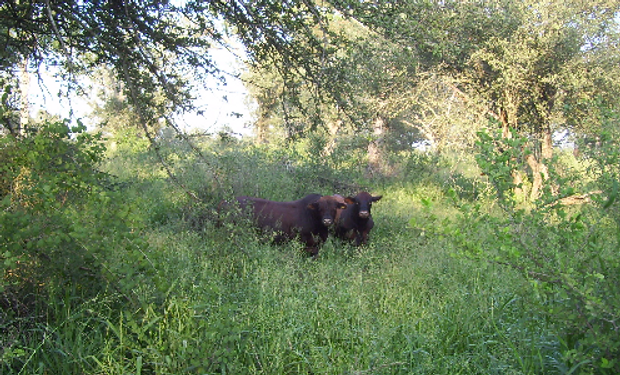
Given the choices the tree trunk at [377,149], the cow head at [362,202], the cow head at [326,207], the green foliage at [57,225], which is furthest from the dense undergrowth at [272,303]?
the tree trunk at [377,149]

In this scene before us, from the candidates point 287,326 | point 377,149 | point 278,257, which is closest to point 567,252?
point 287,326

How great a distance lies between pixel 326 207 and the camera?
320 inches

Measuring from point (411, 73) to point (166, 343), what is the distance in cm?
1168

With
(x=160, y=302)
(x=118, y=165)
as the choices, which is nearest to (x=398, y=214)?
(x=160, y=302)

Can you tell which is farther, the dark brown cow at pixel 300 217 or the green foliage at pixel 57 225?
the dark brown cow at pixel 300 217

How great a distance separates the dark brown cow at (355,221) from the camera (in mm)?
8273

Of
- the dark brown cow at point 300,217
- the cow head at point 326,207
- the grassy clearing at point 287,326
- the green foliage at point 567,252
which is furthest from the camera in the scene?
the cow head at point 326,207

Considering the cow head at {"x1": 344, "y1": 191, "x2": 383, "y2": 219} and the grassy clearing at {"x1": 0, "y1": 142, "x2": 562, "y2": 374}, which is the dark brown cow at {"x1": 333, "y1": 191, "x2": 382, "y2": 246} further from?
the grassy clearing at {"x1": 0, "y1": 142, "x2": 562, "y2": 374}

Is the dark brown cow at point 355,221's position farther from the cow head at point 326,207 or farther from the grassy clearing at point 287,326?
the grassy clearing at point 287,326

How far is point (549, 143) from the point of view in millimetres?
13594

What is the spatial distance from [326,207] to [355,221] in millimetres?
655

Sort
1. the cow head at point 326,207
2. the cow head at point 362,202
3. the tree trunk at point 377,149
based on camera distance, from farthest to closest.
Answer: the tree trunk at point 377,149 → the cow head at point 362,202 → the cow head at point 326,207

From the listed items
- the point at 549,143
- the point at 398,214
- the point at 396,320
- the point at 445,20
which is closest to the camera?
the point at 396,320

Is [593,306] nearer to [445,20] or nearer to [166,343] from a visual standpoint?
[166,343]
